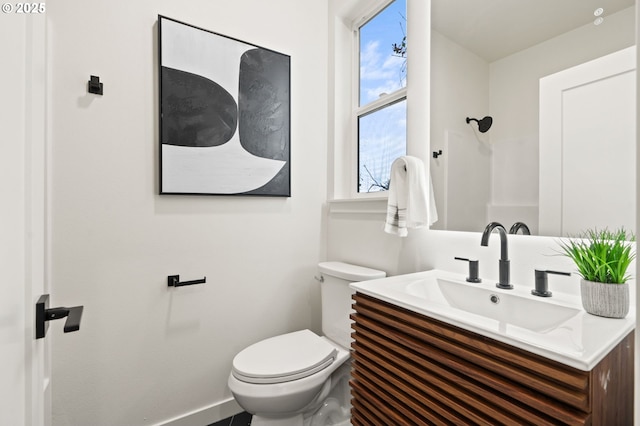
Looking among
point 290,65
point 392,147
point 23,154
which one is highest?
point 290,65

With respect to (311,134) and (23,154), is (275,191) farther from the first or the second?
(23,154)

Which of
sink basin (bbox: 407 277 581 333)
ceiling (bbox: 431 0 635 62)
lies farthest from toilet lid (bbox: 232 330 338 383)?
ceiling (bbox: 431 0 635 62)

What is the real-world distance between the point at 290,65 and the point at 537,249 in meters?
1.62

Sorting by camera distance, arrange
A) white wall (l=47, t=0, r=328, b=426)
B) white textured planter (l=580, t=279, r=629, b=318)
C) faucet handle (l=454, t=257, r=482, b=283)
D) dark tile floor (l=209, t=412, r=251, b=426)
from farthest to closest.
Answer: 1. dark tile floor (l=209, t=412, r=251, b=426)
2. white wall (l=47, t=0, r=328, b=426)
3. faucet handle (l=454, t=257, r=482, b=283)
4. white textured planter (l=580, t=279, r=629, b=318)

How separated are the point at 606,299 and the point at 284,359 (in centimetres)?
115

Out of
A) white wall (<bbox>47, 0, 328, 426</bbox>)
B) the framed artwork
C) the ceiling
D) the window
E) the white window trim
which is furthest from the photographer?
the white window trim

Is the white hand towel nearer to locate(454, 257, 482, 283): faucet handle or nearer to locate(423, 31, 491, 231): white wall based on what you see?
locate(423, 31, 491, 231): white wall

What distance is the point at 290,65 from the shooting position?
1824 millimetres

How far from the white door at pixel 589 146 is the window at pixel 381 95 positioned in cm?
70

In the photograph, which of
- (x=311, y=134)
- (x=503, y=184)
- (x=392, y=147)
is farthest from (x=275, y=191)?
(x=503, y=184)

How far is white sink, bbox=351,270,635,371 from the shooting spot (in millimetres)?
609

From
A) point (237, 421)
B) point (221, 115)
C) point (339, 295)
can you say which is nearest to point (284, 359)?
point (339, 295)

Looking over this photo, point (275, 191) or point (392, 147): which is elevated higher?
point (392, 147)

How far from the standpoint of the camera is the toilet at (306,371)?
3.95 ft
